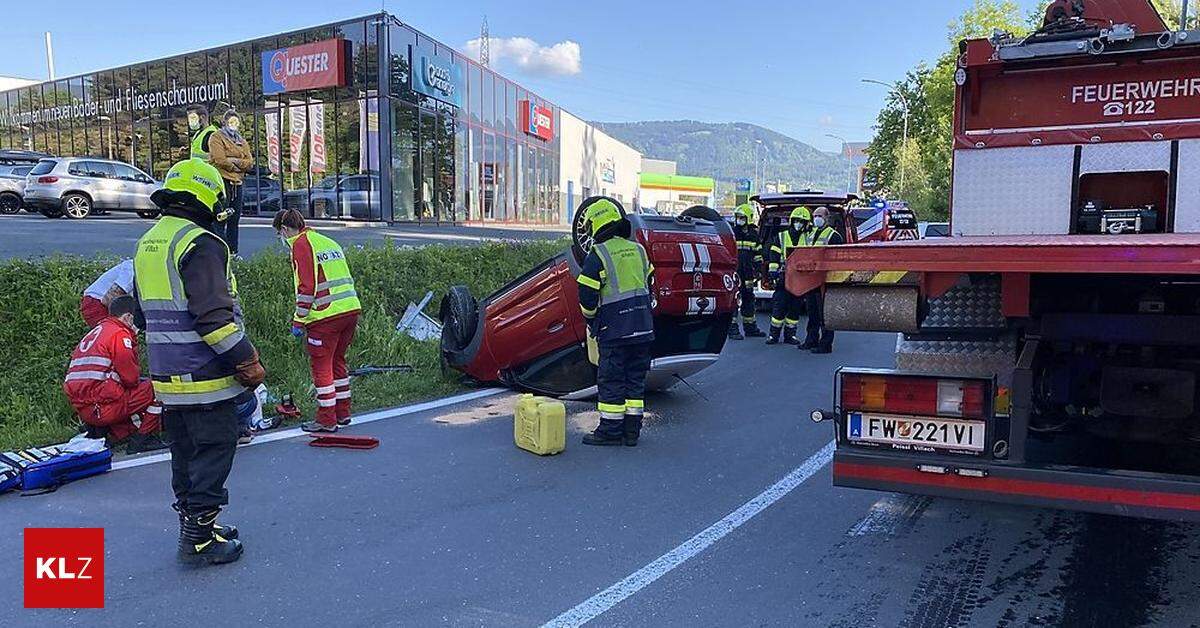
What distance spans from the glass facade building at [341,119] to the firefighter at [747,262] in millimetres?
13208

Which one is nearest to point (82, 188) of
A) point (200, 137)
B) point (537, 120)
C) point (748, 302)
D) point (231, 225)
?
point (231, 225)

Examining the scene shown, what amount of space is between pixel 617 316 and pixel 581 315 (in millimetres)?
863

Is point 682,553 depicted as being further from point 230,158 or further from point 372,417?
point 230,158

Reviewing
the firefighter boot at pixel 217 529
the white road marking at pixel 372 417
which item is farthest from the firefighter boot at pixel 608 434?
the firefighter boot at pixel 217 529

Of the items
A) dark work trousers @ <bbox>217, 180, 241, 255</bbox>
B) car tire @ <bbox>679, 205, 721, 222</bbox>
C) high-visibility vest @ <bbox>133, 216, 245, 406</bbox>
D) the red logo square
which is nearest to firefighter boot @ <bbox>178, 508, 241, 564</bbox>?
the red logo square

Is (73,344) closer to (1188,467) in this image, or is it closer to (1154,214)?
(1188,467)

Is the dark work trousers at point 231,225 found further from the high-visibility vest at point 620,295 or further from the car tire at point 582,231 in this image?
the high-visibility vest at point 620,295

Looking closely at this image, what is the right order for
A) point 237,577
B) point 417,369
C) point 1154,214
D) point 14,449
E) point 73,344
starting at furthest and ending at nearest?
point 417,369 → point 73,344 → point 14,449 → point 1154,214 → point 237,577

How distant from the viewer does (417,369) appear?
8.27 meters

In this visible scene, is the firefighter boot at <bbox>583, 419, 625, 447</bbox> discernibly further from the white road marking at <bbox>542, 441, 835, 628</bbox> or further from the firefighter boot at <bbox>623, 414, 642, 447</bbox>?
the white road marking at <bbox>542, 441, 835, 628</bbox>

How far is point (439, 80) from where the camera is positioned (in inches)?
974

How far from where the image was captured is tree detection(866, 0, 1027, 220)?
37.3 metres

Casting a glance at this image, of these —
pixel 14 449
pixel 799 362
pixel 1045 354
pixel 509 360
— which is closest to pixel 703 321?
pixel 509 360

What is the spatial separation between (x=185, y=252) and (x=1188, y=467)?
166 inches
